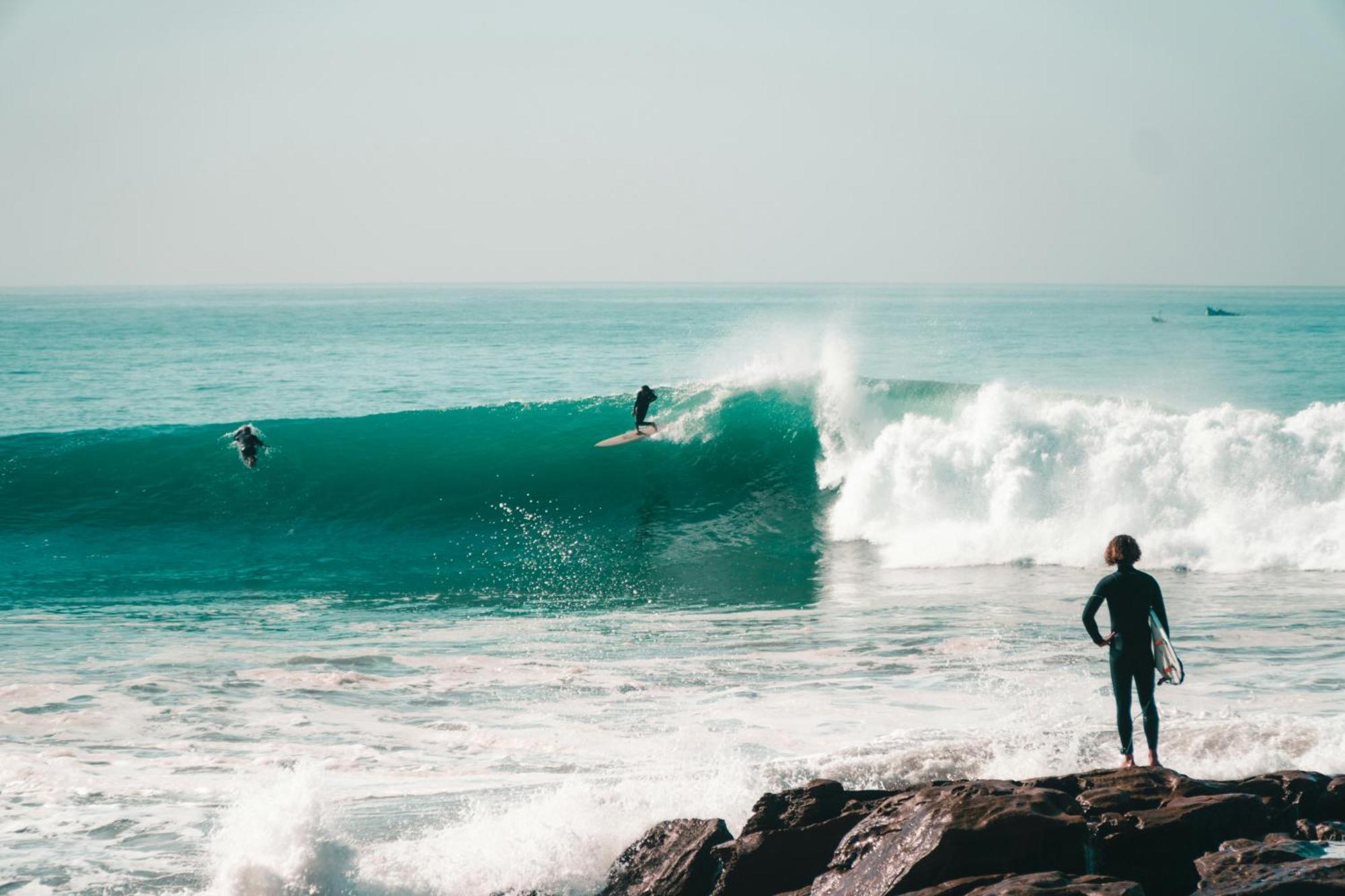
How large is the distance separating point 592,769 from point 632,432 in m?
14.6

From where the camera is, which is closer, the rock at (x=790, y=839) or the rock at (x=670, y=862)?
the rock at (x=790, y=839)

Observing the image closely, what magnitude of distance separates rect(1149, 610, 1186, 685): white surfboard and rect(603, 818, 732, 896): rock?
2456 mm

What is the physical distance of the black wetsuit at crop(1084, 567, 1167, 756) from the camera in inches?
235

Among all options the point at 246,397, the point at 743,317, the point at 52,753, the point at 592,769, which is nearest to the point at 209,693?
the point at 52,753

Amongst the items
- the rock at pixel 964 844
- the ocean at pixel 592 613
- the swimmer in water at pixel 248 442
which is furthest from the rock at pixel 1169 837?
the swimmer in water at pixel 248 442

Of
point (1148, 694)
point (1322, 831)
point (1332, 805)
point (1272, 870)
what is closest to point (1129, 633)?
point (1148, 694)

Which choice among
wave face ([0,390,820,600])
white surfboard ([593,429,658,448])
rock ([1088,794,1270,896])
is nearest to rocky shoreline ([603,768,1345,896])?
rock ([1088,794,1270,896])

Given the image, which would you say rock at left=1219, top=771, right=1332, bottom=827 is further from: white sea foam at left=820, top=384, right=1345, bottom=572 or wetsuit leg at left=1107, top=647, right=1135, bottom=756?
white sea foam at left=820, top=384, right=1345, bottom=572

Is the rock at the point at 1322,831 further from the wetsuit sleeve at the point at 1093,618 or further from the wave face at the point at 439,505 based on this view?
the wave face at the point at 439,505

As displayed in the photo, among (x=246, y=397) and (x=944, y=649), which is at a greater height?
Result: (x=246, y=397)

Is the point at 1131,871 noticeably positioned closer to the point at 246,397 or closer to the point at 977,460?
the point at 977,460

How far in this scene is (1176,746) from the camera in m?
6.39

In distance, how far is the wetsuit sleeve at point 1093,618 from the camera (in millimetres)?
5914

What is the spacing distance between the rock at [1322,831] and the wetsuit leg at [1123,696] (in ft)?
3.47
